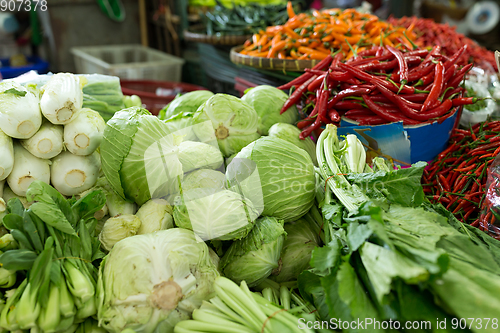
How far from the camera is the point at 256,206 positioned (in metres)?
1.44

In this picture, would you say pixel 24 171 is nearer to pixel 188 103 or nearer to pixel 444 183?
pixel 188 103

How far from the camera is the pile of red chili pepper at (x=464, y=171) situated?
186 cm

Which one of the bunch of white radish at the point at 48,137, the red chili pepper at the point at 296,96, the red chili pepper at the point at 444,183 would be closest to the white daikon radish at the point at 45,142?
the bunch of white radish at the point at 48,137

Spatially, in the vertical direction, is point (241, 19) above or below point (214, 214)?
above

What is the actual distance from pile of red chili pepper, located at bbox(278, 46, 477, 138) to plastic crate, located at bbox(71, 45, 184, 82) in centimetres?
299

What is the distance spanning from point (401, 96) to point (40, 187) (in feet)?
6.50

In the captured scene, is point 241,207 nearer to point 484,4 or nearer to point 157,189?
point 157,189

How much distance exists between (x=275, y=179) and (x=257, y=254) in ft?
1.10

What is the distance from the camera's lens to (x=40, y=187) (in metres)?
1.24

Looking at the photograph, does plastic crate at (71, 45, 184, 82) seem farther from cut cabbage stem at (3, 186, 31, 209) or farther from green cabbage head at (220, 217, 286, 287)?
green cabbage head at (220, 217, 286, 287)

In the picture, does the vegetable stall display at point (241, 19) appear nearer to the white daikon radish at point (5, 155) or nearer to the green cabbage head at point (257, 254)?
the white daikon radish at point (5, 155)

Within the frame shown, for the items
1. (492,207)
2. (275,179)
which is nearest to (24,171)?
(275,179)

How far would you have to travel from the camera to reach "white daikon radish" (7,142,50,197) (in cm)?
140

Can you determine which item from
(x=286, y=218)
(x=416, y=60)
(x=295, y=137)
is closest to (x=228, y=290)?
(x=286, y=218)
